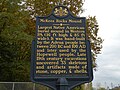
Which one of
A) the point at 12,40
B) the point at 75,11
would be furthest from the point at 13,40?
the point at 75,11

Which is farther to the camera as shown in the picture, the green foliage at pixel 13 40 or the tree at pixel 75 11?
the tree at pixel 75 11

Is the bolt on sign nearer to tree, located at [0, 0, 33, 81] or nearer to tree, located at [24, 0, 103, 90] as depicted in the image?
tree, located at [0, 0, 33, 81]

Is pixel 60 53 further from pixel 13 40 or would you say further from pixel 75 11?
pixel 75 11

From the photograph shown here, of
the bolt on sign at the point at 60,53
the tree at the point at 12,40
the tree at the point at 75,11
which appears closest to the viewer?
the bolt on sign at the point at 60,53

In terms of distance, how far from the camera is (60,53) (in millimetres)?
10078

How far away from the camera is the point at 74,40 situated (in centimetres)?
1034

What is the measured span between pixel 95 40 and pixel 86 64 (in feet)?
53.6

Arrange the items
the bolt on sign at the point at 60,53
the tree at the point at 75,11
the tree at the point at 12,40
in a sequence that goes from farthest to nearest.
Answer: the tree at the point at 75,11 → the tree at the point at 12,40 → the bolt on sign at the point at 60,53

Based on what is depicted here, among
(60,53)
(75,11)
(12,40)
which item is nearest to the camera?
(60,53)

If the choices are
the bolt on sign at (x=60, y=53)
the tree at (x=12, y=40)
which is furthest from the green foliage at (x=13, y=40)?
the bolt on sign at (x=60, y=53)

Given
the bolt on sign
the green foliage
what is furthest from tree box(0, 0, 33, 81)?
the bolt on sign

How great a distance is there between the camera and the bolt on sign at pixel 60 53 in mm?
9875

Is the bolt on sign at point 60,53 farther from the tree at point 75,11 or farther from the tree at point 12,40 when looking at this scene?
the tree at point 75,11

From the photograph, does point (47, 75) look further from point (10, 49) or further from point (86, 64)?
point (10, 49)
